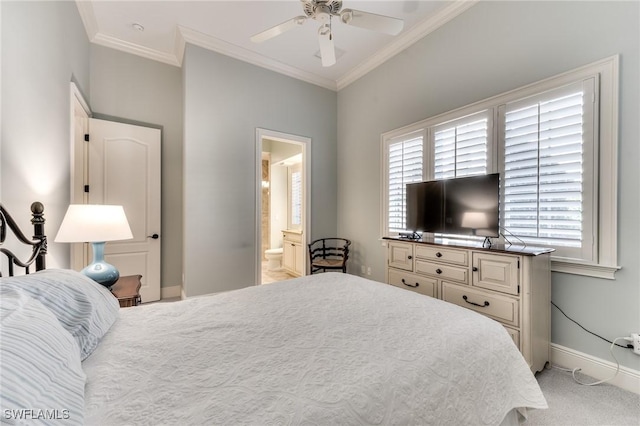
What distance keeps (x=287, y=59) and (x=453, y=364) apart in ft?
13.1

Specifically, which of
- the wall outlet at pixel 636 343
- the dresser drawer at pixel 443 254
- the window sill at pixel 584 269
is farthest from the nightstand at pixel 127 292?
the wall outlet at pixel 636 343

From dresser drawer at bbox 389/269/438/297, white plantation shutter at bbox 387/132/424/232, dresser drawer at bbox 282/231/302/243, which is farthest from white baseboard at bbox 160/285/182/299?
white plantation shutter at bbox 387/132/424/232

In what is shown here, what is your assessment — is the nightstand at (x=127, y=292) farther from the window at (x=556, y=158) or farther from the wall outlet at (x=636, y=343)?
the wall outlet at (x=636, y=343)

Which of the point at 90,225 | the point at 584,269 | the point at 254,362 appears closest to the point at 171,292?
the point at 90,225

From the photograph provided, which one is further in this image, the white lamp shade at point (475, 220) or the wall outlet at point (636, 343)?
the white lamp shade at point (475, 220)

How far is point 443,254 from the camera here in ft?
7.84

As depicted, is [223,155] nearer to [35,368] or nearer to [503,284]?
[35,368]

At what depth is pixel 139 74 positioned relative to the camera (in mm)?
3498

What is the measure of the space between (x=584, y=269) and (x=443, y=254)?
0.94 meters

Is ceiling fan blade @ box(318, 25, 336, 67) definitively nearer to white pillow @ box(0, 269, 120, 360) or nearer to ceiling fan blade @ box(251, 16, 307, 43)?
ceiling fan blade @ box(251, 16, 307, 43)

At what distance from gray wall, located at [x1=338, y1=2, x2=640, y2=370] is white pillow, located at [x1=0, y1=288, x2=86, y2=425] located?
114 inches

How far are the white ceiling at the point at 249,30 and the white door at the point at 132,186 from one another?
1.06 metres

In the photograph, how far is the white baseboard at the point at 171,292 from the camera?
11.9ft

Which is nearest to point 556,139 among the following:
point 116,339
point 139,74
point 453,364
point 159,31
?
point 453,364
